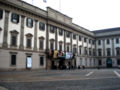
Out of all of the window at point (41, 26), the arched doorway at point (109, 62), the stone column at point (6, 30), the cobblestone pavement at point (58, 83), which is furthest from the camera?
the arched doorway at point (109, 62)

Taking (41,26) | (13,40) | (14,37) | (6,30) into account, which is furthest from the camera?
(41,26)

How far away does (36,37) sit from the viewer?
31.7 metres

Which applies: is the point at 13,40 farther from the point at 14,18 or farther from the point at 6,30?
the point at 14,18

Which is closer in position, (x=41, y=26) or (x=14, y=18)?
(x=14, y=18)

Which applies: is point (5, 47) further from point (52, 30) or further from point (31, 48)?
point (52, 30)

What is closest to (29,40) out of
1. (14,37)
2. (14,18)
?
(14,37)

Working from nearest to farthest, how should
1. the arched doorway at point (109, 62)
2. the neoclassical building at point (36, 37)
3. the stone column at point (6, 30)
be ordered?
1. the stone column at point (6, 30)
2. the neoclassical building at point (36, 37)
3. the arched doorway at point (109, 62)

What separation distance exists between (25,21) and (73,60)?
2222cm

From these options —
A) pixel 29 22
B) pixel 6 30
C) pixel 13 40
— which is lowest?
pixel 13 40

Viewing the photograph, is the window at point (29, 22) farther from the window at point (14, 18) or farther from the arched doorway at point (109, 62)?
the arched doorway at point (109, 62)

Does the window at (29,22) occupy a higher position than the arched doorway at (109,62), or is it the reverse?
the window at (29,22)

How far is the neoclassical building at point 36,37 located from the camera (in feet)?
84.3

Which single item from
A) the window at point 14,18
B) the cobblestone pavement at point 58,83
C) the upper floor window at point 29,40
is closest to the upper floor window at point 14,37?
the window at point 14,18

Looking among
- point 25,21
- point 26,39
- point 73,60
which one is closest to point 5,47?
point 26,39
